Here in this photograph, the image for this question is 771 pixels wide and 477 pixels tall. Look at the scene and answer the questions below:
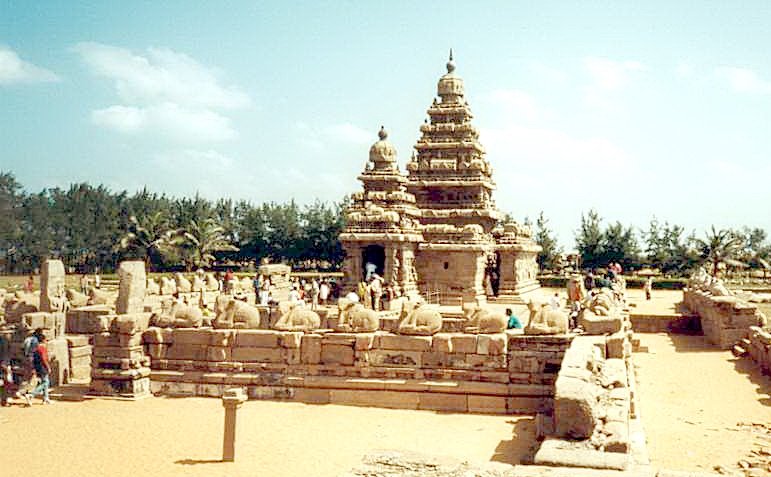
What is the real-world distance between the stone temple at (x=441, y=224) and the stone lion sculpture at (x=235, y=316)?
47.5 feet

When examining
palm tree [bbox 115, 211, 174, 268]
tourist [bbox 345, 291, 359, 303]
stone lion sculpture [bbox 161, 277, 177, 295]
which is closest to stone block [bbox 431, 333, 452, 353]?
tourist [bbox 345, 291, 359, 303]

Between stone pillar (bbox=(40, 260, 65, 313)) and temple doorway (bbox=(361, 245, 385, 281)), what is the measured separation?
13.9m

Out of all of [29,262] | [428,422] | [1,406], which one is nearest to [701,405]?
[428,422]

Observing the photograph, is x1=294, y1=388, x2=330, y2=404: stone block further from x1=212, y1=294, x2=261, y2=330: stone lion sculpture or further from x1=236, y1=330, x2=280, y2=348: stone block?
x1=212, y1=294, x2=261, y2=330: stone lion sculpture

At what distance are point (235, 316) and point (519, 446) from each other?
5753 mm

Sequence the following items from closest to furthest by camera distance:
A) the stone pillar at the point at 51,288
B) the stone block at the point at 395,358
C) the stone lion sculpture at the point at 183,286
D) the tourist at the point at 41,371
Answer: the stone block at the point at 395,358 < the tourist at the point at 41,371 < the stone pillar at the point at 51,288 < the stone lion sculpture at the point at 183,286

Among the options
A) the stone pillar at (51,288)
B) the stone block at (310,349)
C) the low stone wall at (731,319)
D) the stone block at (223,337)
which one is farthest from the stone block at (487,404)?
the stone pillar at (51,288)

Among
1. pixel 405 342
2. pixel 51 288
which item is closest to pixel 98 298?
pixel 51 288

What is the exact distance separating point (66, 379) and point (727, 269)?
4246 centimetres

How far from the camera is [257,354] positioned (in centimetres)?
1209

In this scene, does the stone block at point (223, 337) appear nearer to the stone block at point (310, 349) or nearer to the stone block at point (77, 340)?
the stone block at point (310, 349)

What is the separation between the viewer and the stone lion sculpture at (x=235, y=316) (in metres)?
12.4

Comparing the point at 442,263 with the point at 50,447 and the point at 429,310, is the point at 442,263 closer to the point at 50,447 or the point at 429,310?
the point at 429,310

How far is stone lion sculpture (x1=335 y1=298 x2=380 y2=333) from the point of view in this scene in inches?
466
